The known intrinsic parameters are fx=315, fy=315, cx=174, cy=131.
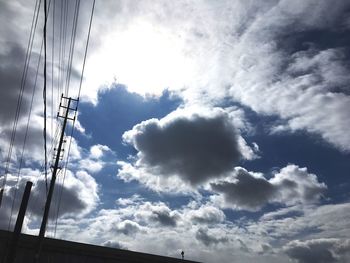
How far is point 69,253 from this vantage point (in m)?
26.1

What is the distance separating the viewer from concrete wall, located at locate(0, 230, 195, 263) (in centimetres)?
2447

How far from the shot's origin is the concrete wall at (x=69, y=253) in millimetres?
24469

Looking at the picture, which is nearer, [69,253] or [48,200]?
[48,200]

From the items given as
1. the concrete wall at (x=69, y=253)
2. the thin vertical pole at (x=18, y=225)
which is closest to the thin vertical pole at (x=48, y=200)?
the concrete wall at (x=69, y=253)

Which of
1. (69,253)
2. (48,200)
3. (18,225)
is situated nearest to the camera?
(18,225)

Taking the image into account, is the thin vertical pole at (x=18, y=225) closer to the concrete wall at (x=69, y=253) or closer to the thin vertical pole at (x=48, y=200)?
the thin vertical pole at (x=48, y=200)

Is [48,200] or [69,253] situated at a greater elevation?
[48,200]

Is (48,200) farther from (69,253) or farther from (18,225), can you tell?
(18,225)

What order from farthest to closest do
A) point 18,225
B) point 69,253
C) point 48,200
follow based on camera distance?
point 69,253 → point 48,200 → point 18,225

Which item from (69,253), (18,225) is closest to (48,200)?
(69,253)

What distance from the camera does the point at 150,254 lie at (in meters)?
29.5

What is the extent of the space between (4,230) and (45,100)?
1823 cm

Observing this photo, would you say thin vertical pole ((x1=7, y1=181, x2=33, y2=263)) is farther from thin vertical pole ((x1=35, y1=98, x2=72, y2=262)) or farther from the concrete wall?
the concrete wall

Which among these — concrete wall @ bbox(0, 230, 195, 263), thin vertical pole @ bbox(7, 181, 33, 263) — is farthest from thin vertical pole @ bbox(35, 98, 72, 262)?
thin vertical pole @ bbox(7, 181, 33, 263)
